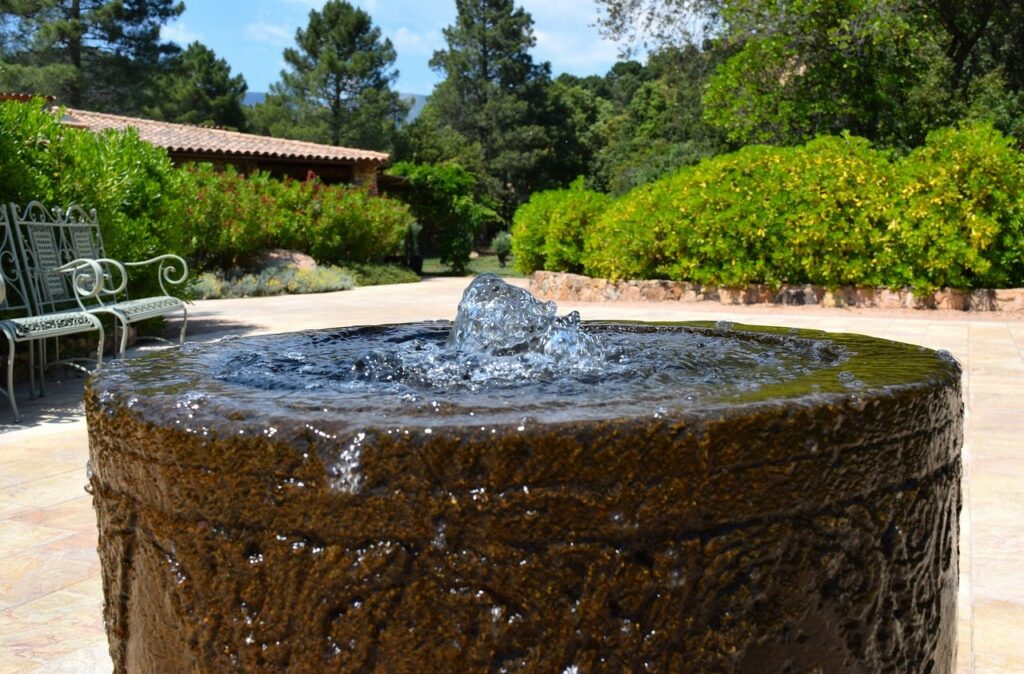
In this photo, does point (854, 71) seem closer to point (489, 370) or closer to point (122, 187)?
point (122, 187)

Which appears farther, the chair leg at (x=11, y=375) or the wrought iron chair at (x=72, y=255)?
the wrought iron chair at (x=72, y=255)

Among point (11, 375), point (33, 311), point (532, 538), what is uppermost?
point (33, 311)

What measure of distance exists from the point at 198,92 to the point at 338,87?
5.74 m

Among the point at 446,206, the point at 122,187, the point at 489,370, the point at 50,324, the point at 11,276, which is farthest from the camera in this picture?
the point at 446,206

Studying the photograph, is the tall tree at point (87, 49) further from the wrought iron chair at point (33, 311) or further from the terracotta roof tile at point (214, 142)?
the wrought iron chair at point (33, 311)

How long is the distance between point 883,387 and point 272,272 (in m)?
16.2

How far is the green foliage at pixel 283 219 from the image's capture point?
51.3 ft

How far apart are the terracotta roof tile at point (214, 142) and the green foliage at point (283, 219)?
126 inches

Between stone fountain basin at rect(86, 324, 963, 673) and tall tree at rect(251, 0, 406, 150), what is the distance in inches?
1436

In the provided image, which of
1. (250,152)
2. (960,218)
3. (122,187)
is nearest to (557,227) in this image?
(960,218)

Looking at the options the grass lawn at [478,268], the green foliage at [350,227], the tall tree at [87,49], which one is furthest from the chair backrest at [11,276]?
the tall tree at [87,49]

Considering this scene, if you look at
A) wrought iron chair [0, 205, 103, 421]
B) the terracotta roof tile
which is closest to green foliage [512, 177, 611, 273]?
wrought iron chair [0, 205, 103, 421]

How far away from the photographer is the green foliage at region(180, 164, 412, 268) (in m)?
15.6

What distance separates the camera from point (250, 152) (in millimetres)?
22281
